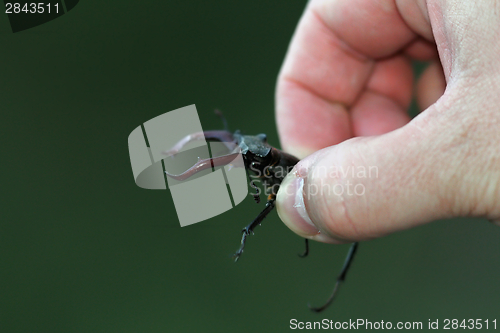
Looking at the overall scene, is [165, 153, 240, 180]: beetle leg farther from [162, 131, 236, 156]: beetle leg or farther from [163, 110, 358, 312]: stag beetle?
[162, 131, 236, 156]: beetle leg

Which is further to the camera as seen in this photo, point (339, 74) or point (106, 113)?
point (106, 113)

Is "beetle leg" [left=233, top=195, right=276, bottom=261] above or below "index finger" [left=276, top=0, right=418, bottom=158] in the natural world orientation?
below

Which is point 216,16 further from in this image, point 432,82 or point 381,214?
point 381,214

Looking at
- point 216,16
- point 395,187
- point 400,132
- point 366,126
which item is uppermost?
point 216,16

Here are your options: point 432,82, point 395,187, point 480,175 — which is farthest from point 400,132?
point 432,82
